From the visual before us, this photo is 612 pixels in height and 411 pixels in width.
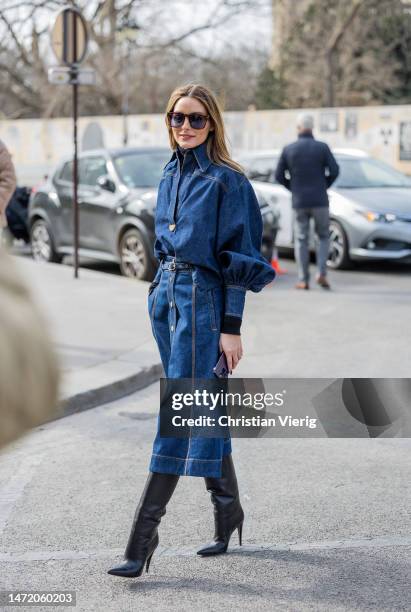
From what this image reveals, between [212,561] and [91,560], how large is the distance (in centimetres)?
46

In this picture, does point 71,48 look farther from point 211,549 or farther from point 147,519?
point 147,519

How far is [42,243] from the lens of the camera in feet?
47.0

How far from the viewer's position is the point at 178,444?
381cm

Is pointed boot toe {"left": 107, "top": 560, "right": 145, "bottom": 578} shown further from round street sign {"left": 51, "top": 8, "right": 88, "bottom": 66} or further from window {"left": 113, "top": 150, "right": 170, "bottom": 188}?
window {"left": 113, "top": 150, "right": 170, "bottom": 188}

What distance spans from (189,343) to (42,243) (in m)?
10.8

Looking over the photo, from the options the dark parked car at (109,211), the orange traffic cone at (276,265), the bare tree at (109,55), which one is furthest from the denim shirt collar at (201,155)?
the bare tree at (109,55)

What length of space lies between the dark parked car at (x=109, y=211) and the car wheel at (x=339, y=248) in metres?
0.74

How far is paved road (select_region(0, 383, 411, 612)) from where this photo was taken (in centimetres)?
377

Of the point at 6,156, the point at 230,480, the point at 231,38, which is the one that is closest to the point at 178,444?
the point at 230,480

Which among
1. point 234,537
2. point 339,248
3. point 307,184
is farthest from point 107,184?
point 234,537

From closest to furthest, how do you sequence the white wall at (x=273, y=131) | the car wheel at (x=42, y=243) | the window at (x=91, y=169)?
1. the window at (x=91, y=169)
2. the car wheel at (x=42, y=243)
3. the white wall at (x=273, y=131)

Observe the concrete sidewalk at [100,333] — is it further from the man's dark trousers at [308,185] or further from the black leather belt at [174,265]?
the man's dark trousers at [308,185]

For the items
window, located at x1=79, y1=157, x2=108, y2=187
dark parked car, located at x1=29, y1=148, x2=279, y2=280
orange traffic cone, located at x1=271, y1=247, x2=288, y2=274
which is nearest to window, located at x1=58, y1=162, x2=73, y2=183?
dark parked car, located at x1=29, y1=148, x2=279, y2=280

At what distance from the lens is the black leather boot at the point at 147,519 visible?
150 inches
